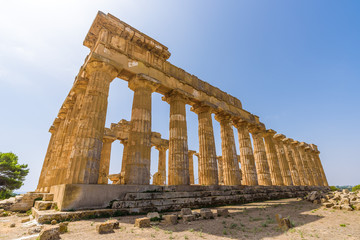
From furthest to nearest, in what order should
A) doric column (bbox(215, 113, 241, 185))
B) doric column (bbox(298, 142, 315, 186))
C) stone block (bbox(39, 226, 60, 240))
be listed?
doric column (bbox(298, 142, 315, 186)), doric column (bbox(215, 113, 241, 185)), stone block (bbox(39, 226, 60, 240))

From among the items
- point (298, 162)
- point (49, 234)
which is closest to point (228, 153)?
point (49, 234)

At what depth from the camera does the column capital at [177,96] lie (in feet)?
47.5

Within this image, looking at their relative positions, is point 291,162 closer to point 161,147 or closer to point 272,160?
point 272,160

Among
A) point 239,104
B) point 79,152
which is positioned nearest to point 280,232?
point 79,152

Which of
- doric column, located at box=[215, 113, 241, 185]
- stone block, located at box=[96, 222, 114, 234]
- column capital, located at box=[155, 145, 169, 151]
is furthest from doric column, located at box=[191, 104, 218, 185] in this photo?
column capital, located at box=[155, 145, 169, 151]

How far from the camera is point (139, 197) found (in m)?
8.92

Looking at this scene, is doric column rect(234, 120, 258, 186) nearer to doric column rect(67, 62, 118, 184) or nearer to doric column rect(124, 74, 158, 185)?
doric column rect(124, 74, 158, 185)

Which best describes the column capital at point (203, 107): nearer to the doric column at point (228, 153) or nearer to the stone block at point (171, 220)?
the doric column at point (228, 153)

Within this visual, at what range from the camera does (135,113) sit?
1177 cm

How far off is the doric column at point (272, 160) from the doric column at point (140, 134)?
17.3 meters

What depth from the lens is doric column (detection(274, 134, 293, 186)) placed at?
22953 millimetres

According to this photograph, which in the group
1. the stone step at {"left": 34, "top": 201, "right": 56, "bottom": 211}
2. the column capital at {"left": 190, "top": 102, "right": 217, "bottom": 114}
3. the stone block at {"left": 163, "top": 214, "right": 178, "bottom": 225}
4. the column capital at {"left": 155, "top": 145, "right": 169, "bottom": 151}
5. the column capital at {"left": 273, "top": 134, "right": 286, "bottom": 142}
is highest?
the column capital at {"left": 190, "top": 102, "right": 217, "bottom": 114}

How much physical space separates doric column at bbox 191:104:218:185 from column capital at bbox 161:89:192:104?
6.41 ft

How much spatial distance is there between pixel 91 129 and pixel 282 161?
24.3 metres
